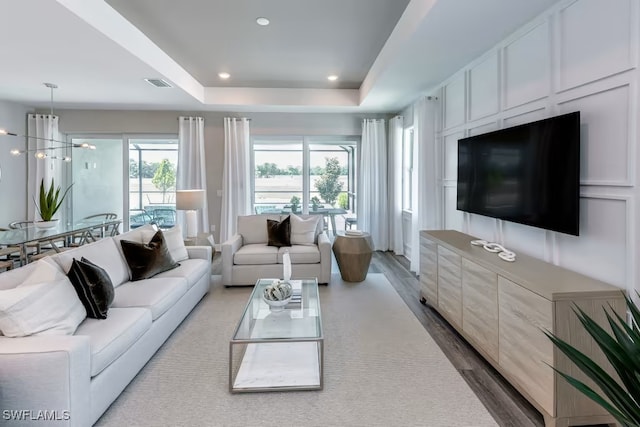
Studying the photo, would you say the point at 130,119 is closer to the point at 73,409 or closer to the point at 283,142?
the point at 283,142

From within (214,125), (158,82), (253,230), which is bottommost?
(253,230)

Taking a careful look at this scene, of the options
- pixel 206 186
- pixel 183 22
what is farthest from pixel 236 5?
pixel 206 186

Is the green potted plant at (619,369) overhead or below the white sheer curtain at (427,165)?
below

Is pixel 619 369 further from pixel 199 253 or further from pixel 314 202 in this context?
pixel 314 202

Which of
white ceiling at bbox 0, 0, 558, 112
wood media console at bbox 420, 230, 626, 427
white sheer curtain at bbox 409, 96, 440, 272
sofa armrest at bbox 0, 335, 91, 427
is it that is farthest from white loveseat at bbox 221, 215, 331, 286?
sofa armrest at bbox 0, 335, 91, 427

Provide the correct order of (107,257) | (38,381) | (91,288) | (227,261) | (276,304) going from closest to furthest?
(38,381) → (91,288) → (276,304) → (107,257) → (227,261)

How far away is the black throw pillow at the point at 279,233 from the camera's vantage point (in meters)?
4.59

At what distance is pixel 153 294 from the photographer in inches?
109

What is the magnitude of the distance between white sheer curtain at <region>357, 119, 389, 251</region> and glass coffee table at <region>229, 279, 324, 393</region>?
3621 mm

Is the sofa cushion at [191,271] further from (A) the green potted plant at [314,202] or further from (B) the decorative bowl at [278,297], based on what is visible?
(A) the green potted plant at [314,202]

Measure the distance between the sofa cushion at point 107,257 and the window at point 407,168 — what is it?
14.6ft

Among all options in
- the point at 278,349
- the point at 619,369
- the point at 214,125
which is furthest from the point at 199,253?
the point at 619,369

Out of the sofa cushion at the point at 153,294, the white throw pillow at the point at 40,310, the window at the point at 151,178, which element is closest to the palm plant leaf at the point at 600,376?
the white throw pillow at the point at 40,310

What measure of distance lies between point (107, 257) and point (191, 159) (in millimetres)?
3438
